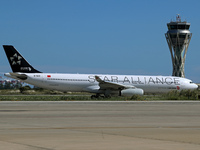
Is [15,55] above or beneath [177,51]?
beneath

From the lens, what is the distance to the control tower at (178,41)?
9381 centimetres

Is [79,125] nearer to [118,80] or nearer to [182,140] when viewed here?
[182,140]

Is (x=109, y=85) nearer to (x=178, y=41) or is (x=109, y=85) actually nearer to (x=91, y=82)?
(x=91, y=82)

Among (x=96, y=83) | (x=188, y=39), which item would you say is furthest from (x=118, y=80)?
(x=188, y=39)

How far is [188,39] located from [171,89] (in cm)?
5391

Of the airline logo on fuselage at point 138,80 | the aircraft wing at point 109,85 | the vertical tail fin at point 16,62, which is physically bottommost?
the aircraft wing at point 109,85

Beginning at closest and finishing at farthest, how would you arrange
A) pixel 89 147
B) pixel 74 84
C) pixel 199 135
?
1. pixel 89 147
2. pixel 199 135
3. pixel 74 84

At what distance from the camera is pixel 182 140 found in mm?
10102

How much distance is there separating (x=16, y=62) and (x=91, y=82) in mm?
8703

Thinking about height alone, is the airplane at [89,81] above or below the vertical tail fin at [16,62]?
below

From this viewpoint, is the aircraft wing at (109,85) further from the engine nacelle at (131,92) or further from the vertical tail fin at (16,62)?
the vertical tail fin at (16,62)

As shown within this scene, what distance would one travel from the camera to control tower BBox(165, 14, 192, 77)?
93812mm

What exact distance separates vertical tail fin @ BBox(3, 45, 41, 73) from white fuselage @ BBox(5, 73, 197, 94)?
4.34 ft

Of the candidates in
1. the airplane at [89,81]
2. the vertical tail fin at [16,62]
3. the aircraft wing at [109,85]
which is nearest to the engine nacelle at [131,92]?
the airplane at [89,81]
